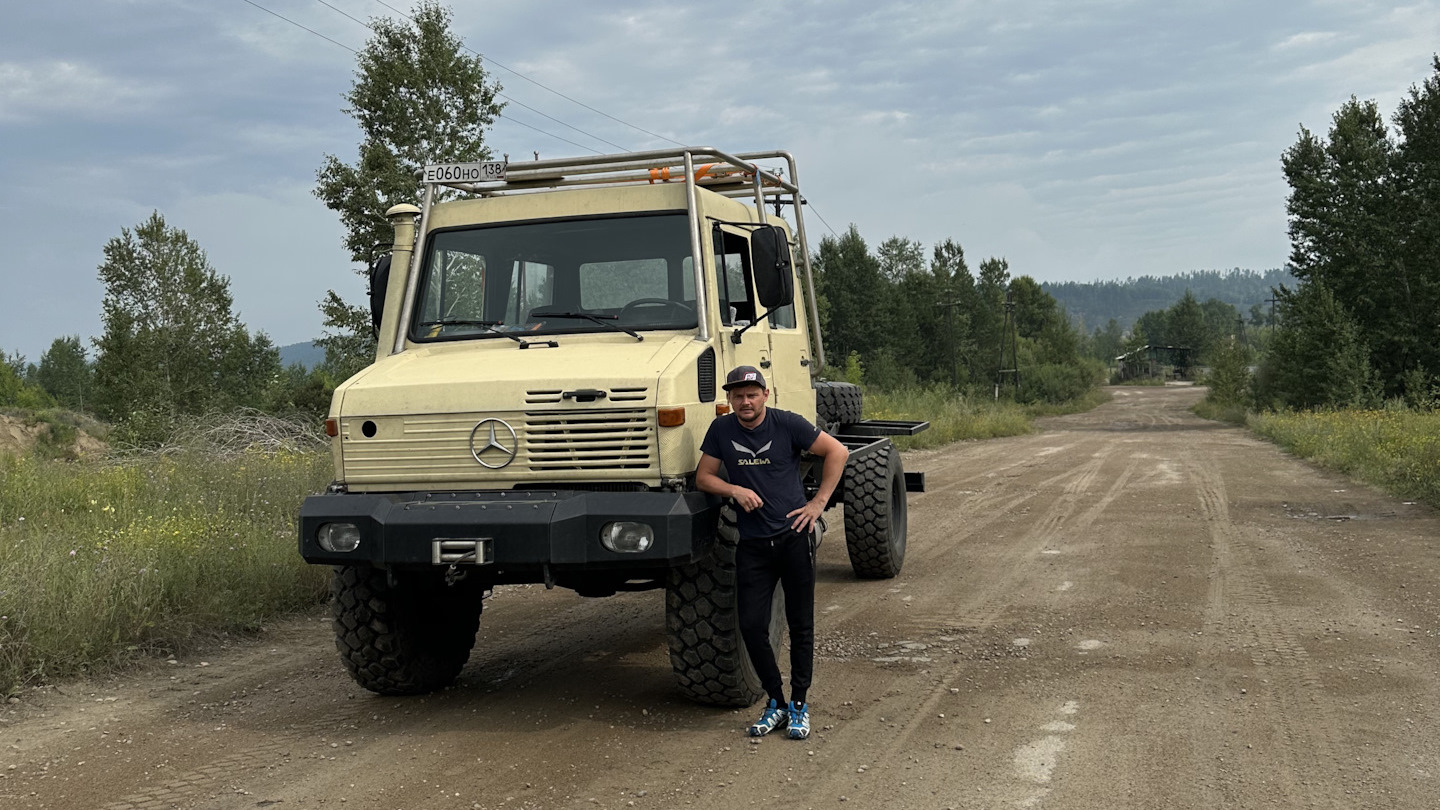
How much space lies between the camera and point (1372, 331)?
3647 cm

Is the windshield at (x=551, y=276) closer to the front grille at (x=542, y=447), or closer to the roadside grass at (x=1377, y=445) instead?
the front grille at (x=542, y=447)

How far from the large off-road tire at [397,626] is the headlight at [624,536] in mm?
998

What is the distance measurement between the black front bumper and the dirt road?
2.77 feet

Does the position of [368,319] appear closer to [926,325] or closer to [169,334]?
[169,334]

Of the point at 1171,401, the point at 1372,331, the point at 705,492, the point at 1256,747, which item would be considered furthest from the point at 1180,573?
the point at 1171,401

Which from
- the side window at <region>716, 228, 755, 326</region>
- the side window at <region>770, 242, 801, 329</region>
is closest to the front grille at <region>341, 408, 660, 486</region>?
the side window at <region>716, 228, 755, 326</region>

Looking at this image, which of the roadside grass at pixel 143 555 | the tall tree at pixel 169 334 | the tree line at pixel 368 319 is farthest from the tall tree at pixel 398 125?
the tall tree at pixel 169 334

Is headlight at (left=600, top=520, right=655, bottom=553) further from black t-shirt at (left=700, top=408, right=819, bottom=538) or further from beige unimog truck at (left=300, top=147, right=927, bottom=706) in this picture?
black t-shirt at (left=700, top=408, right=819, bottom=538)

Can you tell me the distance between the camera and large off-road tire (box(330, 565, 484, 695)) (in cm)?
575

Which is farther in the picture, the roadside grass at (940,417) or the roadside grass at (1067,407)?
the roadside grass at (1067,407)

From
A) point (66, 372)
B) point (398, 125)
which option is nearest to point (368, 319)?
point (398, 125)

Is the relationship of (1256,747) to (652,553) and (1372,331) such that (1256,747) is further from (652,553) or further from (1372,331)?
(1372,331)

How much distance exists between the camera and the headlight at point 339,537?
16.9 feet

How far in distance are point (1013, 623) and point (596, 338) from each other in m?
3.40
